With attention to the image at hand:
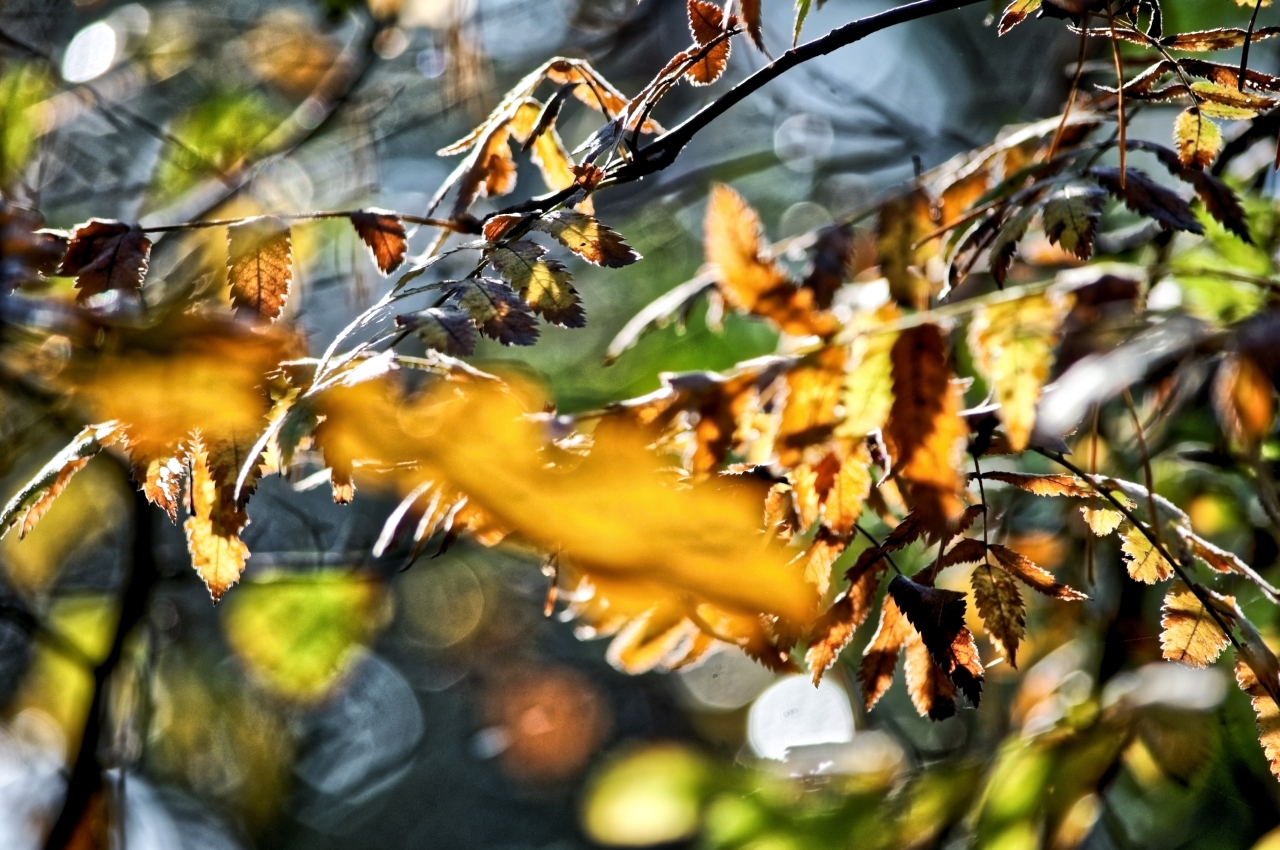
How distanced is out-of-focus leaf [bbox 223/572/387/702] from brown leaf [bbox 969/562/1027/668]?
4.72 ft

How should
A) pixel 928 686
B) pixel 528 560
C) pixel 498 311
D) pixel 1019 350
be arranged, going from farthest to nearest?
pixel 528 560, pixel 928 686, pixel 498 311, pixel 1019 350

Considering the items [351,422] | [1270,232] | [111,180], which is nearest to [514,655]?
[111,180]

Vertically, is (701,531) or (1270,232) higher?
(701,531)

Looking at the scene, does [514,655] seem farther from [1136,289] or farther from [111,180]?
[1136,289]

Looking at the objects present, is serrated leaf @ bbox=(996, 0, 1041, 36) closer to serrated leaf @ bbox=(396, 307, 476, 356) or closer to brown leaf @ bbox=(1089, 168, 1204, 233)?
brown leaf @ bbox=(1089, 168, 1204, 233)

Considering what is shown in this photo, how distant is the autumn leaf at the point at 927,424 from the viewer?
60 cm

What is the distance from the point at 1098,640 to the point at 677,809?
744mm

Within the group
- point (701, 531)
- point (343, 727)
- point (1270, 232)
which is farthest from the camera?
point (343, 727)

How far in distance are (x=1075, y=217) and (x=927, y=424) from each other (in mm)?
310

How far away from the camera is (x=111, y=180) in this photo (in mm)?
3049

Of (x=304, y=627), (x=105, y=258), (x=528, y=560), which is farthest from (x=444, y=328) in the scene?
(x=304, y=627)

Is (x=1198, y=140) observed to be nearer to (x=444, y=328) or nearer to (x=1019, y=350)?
(x=1019, y=350)

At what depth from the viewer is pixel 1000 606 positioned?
79 cm

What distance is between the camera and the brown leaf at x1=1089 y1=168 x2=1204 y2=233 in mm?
819
